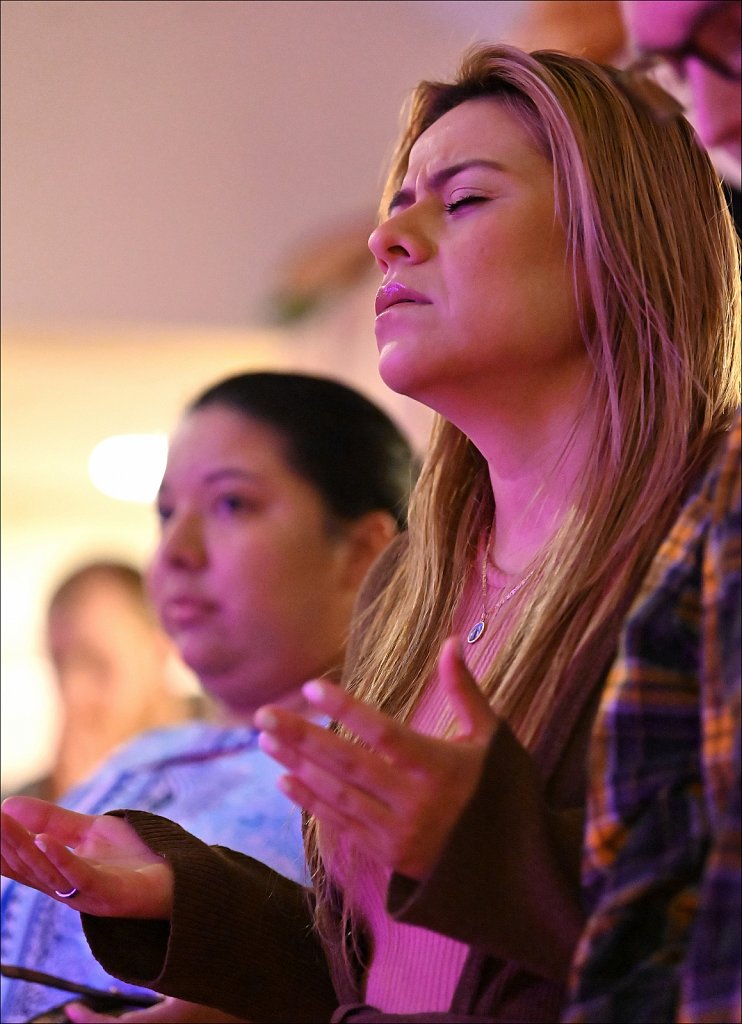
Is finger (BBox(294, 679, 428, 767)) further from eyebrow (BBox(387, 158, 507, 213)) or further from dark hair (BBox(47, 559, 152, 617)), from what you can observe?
dark hair (BBox(47, 559, 152, 617))

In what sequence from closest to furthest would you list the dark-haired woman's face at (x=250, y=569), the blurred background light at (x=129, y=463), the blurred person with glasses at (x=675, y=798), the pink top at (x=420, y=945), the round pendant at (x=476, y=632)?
1. the blurred person with glasses at (x=675, y=798)
2. the pink top at (x=420, y=945)
3. the round pendant at (x=476, y=632)
4. the dark-haired woman's face at (x=250, y=569)
5. the blurred background light at (x=129, y=463)

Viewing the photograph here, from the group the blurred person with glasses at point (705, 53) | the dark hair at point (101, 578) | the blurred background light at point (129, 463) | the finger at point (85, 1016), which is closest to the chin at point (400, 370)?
the blurred person with glasses at point (705, 53)

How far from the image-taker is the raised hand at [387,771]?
534 mm

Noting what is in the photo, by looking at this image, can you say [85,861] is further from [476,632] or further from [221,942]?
[476,632]

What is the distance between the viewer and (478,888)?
542mm

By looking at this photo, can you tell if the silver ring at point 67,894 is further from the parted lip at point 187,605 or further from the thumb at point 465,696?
the parted lip at point 187,605

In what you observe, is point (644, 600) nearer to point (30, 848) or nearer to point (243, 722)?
point (30, 848)

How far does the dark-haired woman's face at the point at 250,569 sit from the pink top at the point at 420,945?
423 mm

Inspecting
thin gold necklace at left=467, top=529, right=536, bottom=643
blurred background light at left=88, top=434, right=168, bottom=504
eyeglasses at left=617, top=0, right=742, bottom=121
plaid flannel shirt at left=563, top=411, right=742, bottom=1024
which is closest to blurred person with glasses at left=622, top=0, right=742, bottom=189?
eyeglasses at left=617, top=0, right=742, bottom=121

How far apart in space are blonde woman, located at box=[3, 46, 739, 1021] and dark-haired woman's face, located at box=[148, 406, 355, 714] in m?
0.35

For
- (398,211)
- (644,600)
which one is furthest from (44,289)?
(644,600)

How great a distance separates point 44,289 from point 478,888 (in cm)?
248

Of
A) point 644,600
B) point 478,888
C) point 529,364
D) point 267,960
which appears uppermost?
point 529,364

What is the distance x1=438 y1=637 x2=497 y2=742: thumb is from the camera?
1.80 ft
